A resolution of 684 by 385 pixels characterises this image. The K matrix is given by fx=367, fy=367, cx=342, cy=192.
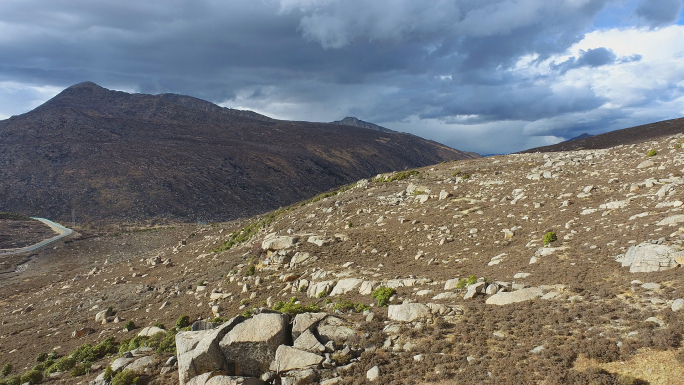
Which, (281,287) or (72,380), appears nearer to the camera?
(72,380)

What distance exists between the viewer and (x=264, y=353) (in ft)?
30.7

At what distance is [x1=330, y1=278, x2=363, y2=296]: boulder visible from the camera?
14586 millimetres

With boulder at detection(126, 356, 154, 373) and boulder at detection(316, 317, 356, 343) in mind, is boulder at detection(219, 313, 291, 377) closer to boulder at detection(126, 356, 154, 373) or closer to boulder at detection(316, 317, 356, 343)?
boulder at detection(316, 317, 356, 343)

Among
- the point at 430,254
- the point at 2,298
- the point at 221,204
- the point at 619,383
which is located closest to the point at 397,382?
the point at 619,383

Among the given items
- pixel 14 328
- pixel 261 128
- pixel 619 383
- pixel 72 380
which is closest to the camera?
pixel 619 383

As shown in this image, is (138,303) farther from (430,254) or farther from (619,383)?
(619,383)

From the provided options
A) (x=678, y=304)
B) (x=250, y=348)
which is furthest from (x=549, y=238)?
(x=250, y=348)

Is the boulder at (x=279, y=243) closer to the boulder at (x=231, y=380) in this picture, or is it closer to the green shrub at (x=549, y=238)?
the boulder at (x=231, y=380)

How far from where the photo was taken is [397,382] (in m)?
8.09

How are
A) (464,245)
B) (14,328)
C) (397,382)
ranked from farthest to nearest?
1. (14,328)
2. (464,245)
3. (397,382)

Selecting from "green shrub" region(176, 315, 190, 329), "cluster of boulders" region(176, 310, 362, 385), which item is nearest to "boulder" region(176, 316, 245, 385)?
"cluster of boulders" region(176, 310, 362, 385)

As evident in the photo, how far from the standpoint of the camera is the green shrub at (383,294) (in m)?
12.2


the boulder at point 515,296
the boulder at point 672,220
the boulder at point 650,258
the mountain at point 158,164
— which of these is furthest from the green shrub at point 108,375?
the mountain at point 158,164

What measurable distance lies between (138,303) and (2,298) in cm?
1561
